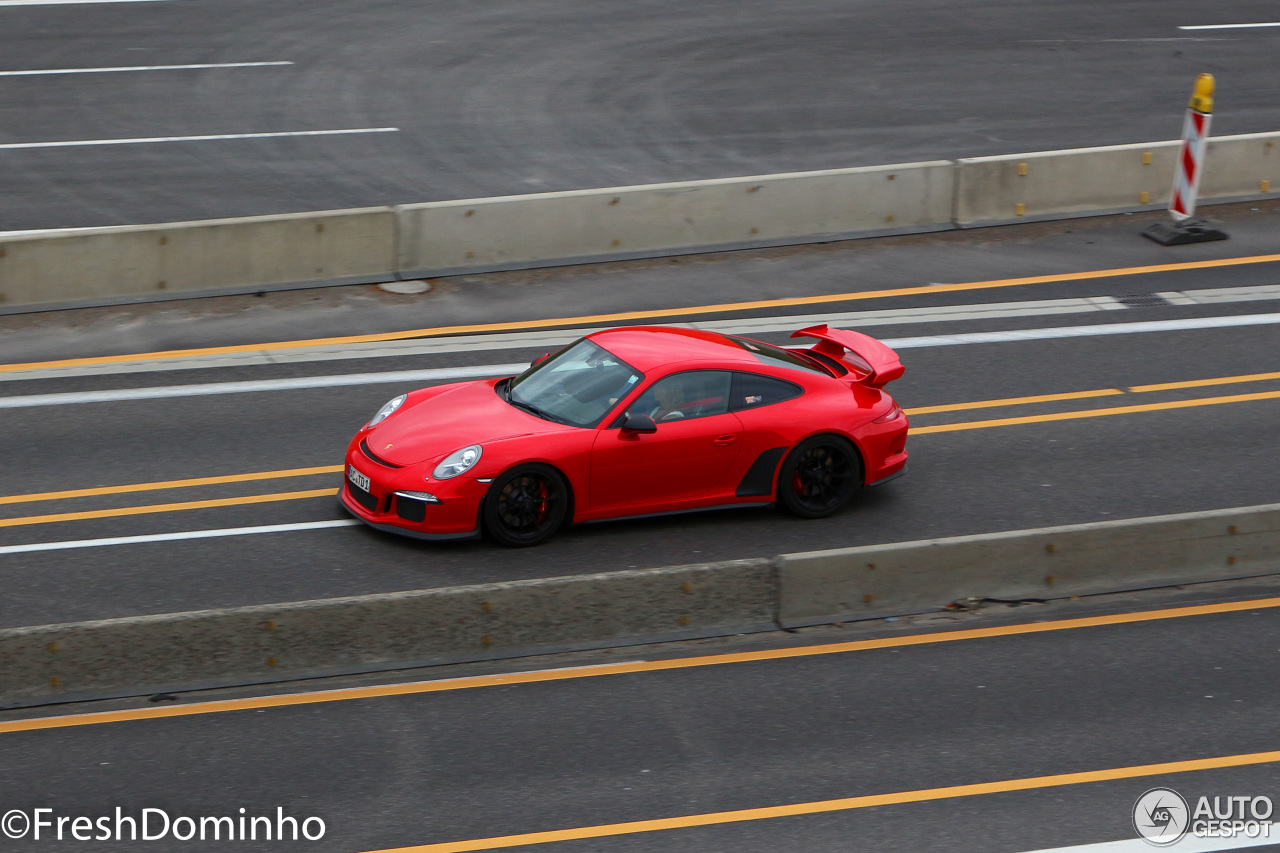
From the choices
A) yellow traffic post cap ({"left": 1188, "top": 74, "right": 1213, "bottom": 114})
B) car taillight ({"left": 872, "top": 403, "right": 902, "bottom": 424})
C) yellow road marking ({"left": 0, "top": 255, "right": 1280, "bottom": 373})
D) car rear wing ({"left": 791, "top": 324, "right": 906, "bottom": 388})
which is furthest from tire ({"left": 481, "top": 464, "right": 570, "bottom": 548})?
yellow traffic post cap ({"left": 1188, "top": 74, "right": 1213, "bottom": 114})

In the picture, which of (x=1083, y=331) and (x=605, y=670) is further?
(x=1083, y=331)

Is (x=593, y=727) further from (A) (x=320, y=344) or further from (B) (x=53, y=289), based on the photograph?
(B) (x=53, y=289)

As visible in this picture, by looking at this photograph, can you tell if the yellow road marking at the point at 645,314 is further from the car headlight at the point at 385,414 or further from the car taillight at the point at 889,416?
the car taillight at the point at 889,416

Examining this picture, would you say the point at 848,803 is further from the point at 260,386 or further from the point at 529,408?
the point at 260,386

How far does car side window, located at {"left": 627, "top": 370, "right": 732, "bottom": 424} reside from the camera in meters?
10.8

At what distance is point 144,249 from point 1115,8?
70.6 feet

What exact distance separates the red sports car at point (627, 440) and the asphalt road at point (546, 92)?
336 inches

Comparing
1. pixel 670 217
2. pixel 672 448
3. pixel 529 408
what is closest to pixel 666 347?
pixel 672 448

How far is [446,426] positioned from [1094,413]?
21.1 ft

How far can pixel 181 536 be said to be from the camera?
36.0ft

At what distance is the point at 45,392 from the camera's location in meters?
13.9

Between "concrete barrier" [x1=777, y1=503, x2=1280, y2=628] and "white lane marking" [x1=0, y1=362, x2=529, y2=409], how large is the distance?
5.36m

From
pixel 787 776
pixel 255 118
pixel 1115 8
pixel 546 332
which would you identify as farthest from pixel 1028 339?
pixel 1115 8

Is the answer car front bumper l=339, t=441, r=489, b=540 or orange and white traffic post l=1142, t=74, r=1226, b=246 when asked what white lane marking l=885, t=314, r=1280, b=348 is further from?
car front bumper l=339, t=441, r=489, b=540
